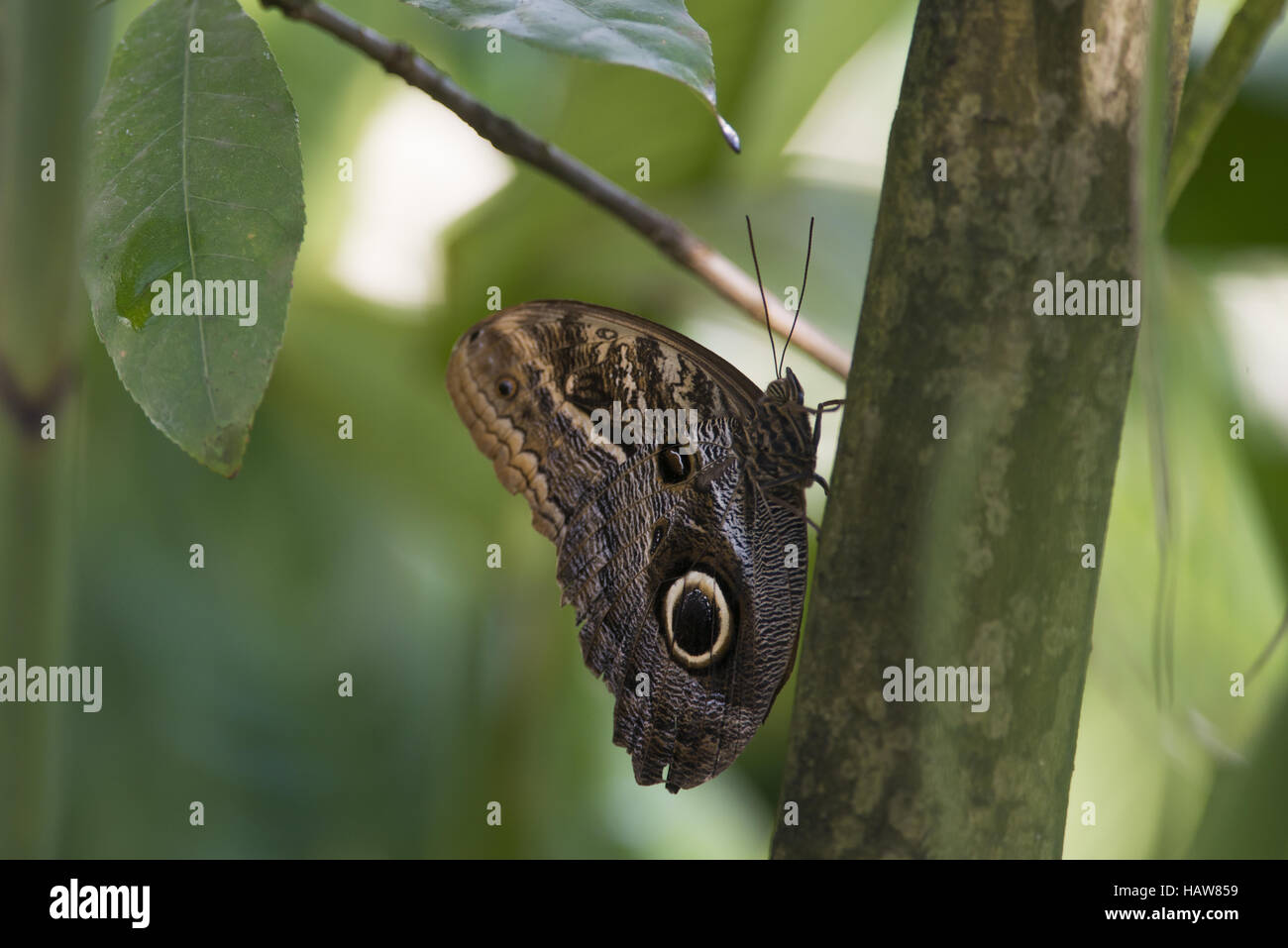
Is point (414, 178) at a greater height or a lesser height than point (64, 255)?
greater

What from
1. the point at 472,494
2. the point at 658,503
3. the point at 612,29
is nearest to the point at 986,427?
the point at 612,29

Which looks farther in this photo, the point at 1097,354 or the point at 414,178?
the point at 414,178

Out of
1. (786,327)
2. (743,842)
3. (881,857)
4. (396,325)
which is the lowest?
(743,842)

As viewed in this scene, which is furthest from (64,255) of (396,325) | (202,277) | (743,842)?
(743,842)

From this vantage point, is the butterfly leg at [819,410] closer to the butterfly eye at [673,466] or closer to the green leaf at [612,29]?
the butterfly eye at [673,466]

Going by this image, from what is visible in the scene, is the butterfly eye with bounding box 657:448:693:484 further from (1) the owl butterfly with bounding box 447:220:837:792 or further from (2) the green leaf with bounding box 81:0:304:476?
(2) the green leaf with bounding box 81:0:304:476

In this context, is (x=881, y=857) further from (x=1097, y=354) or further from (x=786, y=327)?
(x=786, y=327)

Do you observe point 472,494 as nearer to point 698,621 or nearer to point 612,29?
point 698,621
